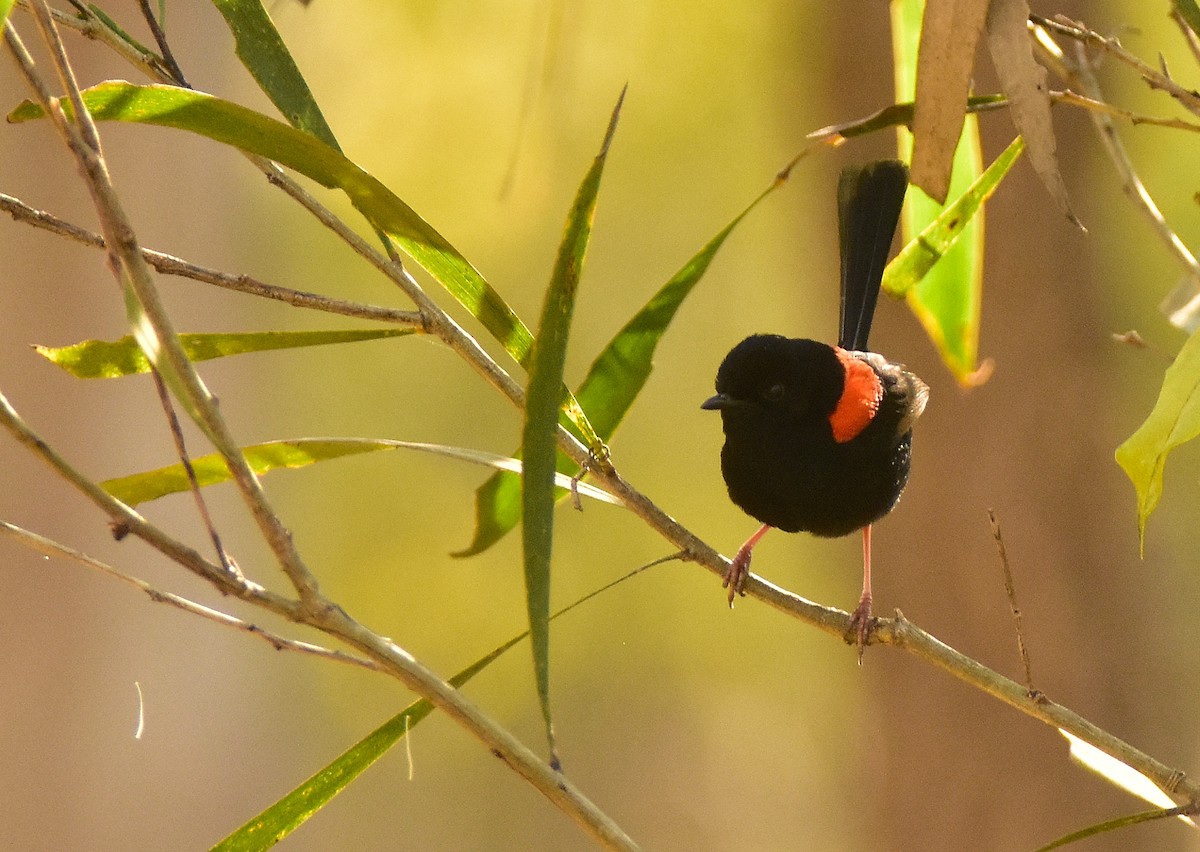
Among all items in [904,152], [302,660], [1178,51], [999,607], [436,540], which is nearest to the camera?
[904,152]

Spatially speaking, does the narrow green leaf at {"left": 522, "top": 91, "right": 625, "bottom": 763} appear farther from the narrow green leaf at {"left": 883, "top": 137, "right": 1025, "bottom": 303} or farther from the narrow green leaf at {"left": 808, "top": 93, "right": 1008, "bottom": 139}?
the narrow green leaf at {"left": 883, "top": 137, "right": 1025, "bottom": 303}

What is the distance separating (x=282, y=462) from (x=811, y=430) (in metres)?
1.11

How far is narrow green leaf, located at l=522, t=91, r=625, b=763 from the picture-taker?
869 mm

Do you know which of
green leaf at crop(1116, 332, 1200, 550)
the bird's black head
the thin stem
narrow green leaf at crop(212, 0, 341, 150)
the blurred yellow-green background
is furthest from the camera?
the blurred yellow-green background

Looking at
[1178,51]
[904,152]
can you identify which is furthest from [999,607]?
[1178,51]

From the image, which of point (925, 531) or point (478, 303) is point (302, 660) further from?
point (478, 303)

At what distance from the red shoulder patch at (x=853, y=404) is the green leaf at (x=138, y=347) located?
1.09m

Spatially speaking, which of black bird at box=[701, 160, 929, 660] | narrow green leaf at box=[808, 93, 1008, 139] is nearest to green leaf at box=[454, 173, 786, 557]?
narrow green leaf at box=[808, 93, 1008, 139]

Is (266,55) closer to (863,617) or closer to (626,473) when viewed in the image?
(863,617)

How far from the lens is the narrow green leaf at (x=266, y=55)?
1.16m

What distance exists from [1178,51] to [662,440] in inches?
138

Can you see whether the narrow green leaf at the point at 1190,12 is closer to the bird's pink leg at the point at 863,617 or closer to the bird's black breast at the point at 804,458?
the bird's pink leg at the point at 863,617

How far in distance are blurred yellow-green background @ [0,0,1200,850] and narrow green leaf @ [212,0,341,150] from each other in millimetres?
486

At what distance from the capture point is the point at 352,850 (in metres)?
7.02
